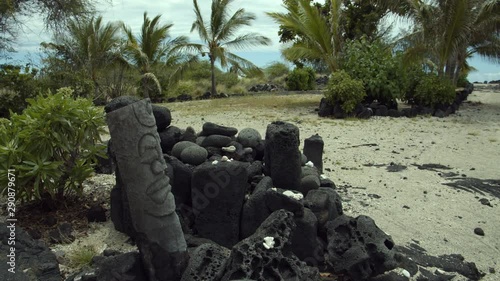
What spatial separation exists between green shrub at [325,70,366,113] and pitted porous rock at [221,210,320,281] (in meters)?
10.7

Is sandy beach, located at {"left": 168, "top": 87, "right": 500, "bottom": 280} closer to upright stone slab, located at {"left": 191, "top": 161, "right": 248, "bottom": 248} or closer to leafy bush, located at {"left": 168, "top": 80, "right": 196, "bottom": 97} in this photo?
upright stone slab, located at {"left": 191, "top": 161, "right": 248, "bottom": 248}

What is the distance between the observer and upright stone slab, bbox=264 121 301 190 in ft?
15.1

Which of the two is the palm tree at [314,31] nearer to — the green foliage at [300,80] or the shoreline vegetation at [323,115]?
the shoreline vegetation at [323,115]

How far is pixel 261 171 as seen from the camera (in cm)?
510

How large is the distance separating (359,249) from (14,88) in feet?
39.2

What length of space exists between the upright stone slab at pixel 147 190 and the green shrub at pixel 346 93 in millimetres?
10956

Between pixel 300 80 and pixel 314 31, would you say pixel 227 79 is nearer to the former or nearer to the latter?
pixel 300 80

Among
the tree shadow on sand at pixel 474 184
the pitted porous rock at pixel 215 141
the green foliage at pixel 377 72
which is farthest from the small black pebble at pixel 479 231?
the green foliage at pixel 377 72

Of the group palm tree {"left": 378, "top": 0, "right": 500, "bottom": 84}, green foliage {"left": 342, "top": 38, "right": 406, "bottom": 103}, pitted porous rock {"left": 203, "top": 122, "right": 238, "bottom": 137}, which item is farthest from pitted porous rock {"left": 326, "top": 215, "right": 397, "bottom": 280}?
palm tree {"left": 378, "top": 0, "right": 500, "bottom": 84}

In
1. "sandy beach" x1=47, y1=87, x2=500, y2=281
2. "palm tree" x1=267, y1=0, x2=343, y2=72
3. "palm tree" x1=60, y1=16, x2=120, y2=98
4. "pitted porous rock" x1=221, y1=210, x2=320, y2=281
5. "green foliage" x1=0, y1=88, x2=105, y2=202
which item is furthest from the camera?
"palm tree" x1=60, y1=16, x2=120, y2=98

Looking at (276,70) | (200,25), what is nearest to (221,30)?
(200,25)

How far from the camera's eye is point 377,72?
48.9 feet

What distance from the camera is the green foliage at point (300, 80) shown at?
26.1m

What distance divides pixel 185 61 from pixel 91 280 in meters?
19.9
